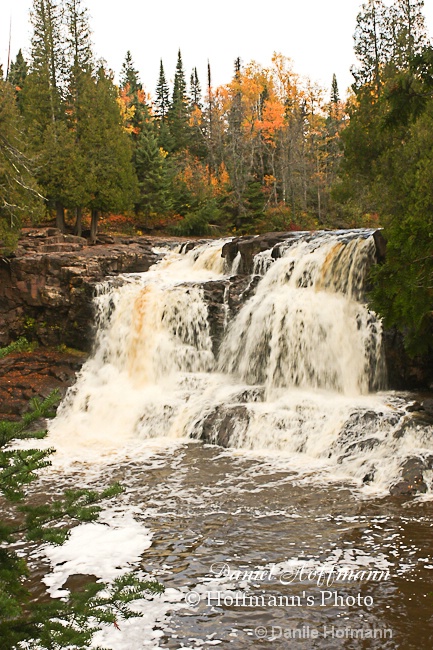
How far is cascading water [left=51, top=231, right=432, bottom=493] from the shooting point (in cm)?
1091

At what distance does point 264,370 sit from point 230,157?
93.1ft

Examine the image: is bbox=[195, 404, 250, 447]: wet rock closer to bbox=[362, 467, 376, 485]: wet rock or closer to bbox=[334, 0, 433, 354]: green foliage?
bbox=[362, 467, 376, 485]: wet rock

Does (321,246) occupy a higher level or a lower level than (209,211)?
lower

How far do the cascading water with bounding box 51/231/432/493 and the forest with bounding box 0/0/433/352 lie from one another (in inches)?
67.2

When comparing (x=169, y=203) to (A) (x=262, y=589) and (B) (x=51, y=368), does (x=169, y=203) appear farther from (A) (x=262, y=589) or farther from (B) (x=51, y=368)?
(A) (x=262, y=589)

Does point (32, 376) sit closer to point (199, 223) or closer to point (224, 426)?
point (224, 426)

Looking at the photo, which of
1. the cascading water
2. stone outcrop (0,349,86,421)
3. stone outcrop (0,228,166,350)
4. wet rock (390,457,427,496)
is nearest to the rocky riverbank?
stone outcrop (0,228,166,350)

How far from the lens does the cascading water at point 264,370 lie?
35.8 feet

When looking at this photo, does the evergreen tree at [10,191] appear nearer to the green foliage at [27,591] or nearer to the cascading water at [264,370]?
the cascading water at [264,370]

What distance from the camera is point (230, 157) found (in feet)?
131

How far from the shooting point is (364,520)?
25.5 feet

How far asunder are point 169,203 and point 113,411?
20279 millimetres

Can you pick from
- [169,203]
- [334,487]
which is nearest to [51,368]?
[334,487]

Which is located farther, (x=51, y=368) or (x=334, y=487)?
(x=51, y=368)
